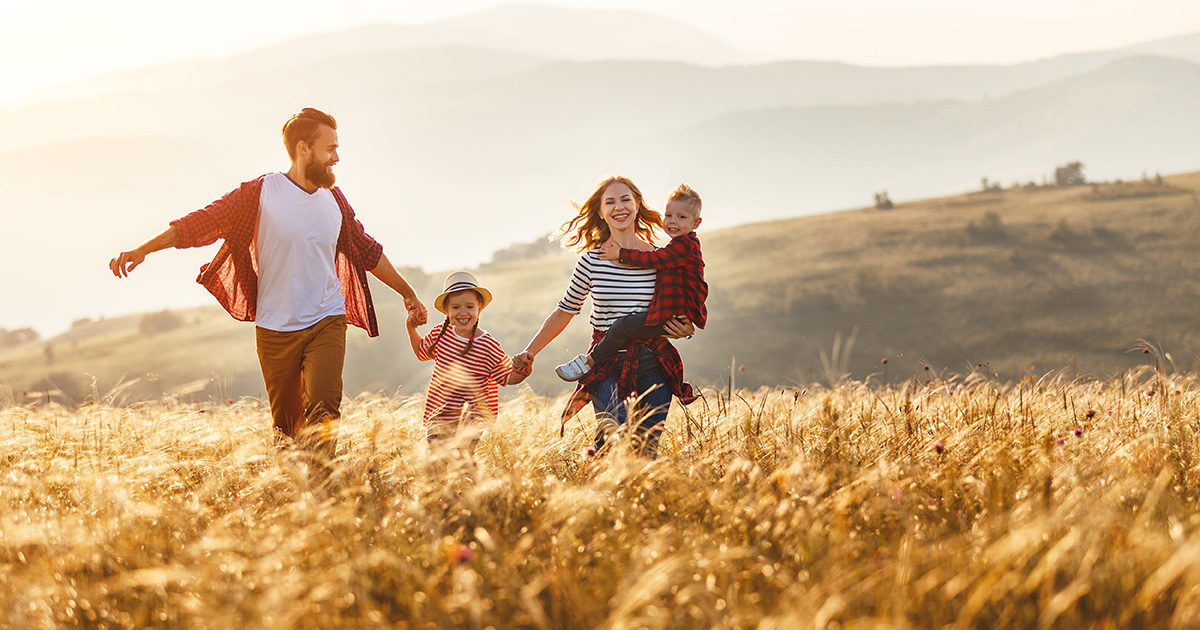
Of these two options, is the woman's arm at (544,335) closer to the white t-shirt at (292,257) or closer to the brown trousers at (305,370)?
the brown trousers at (305,370)

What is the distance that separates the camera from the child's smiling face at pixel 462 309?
5414mm

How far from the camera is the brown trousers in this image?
539 centimetres

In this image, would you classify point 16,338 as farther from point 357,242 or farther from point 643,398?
point 643,398

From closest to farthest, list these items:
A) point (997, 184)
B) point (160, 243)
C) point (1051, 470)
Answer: point (1051, 470) → point (160, 243) → point (997, 184)

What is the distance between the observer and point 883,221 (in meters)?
61.4

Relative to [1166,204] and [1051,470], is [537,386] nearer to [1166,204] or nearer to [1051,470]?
[1166,204]

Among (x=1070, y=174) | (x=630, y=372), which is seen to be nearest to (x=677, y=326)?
(x=630, y=372)

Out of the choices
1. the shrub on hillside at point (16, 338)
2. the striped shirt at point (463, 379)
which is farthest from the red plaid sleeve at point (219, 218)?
the shrub on hillside at point (16, 338)

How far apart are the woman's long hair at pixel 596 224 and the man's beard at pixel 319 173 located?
1.48m

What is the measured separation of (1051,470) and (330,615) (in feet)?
10.5

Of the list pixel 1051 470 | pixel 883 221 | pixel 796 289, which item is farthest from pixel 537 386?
pixel 1051 470

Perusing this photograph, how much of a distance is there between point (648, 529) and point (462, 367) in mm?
2083

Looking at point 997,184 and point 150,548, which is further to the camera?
point 997,184

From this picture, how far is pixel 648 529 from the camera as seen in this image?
12.0 feet
